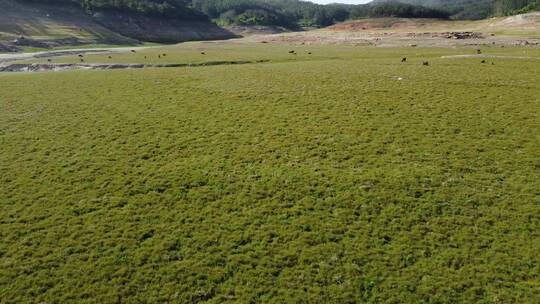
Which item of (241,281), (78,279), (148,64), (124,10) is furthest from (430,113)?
(124,10)

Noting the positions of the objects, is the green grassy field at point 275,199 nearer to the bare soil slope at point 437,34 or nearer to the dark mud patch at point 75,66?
the dark mud patch at point 75,66

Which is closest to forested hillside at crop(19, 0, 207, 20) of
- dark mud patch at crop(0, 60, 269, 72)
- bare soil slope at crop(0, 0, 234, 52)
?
bare soil slope at crop(0, 0, 234, 52)

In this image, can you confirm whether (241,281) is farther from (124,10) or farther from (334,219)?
(124,10)

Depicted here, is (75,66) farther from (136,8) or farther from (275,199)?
(136,8)

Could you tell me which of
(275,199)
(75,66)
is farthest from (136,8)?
(275,199)

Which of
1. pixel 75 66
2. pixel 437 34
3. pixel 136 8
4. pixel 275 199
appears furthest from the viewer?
Answer: pixel 136 8

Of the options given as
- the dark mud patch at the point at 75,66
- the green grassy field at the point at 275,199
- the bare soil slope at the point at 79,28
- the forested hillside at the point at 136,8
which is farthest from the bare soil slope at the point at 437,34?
the forested hillside at the point at 136,8

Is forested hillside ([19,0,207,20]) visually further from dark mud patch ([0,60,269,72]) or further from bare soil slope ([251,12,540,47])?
dark mud patch ([0,60,269,72])

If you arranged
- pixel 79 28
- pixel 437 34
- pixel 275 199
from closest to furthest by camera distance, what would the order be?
pixel 275 199, pixel 437 34, pixel 79 28

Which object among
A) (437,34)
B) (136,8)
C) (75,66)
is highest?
(136,8)
